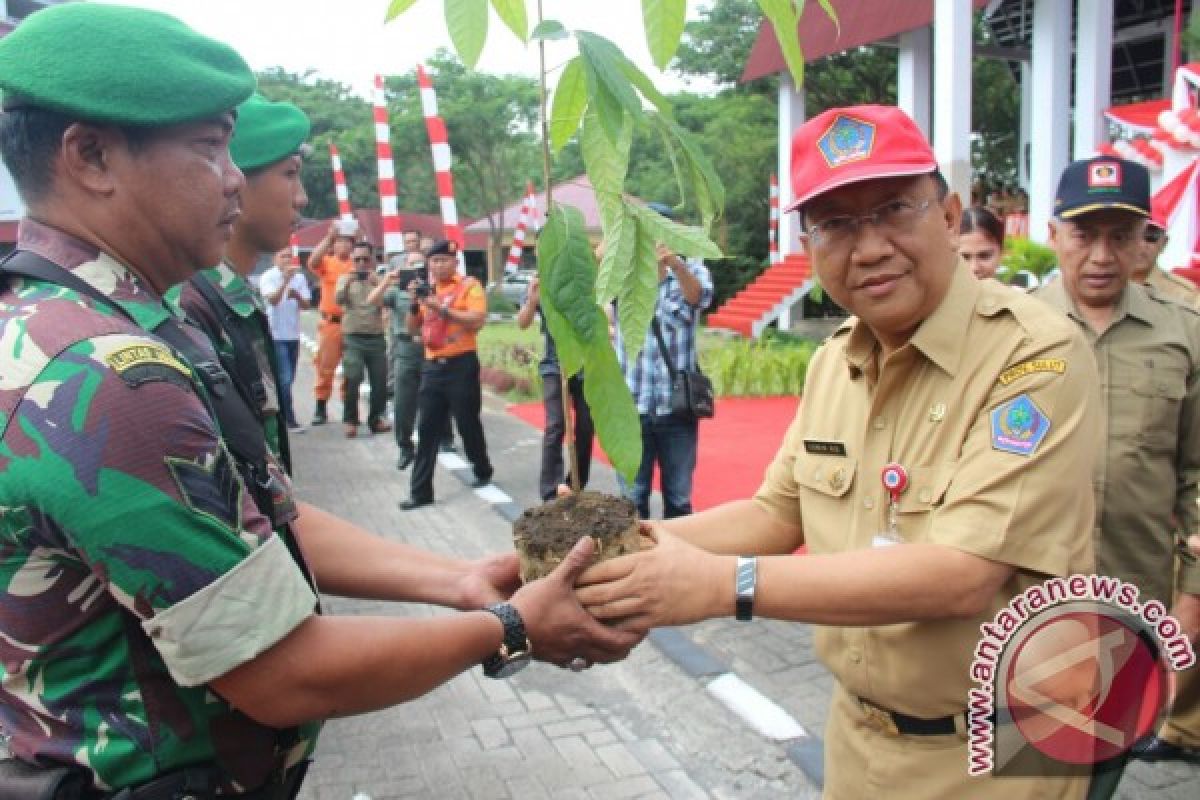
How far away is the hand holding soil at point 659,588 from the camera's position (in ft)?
5.43

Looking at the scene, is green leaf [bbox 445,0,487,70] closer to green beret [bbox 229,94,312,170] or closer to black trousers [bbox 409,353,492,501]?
green beret [bbox 229,94,312,170]

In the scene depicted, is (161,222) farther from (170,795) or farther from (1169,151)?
(1169,151)

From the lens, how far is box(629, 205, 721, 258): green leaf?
1816 mm

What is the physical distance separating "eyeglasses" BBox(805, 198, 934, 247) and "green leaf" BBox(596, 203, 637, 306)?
1.22ft

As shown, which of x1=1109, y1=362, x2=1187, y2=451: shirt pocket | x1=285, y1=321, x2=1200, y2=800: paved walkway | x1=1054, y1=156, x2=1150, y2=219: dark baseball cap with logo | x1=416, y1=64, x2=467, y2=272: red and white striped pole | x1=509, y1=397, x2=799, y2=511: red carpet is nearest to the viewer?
x1=1109, y1=362, x2=1187, y2=451: shirt pocket

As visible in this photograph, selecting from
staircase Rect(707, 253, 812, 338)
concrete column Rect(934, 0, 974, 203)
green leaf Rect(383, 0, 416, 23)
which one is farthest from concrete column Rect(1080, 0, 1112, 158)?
green leaf Rect(383, 0, 416, 23)

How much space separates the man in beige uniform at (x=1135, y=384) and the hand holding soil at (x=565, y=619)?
1766 mm

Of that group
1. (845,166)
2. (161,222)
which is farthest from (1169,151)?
(161,222)

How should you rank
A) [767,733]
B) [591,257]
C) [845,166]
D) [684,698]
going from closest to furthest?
1. [845,166]
2. [591,257]
3. [767,733]
4. [684,698]

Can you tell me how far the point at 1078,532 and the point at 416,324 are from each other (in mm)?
6203

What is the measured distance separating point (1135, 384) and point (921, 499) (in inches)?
57.6

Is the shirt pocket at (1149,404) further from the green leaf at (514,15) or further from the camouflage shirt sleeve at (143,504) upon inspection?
the camouflage shirt sleeve at (143,504)

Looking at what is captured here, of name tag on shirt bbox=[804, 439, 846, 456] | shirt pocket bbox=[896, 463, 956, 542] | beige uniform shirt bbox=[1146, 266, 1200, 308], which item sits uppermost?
beige uniform shirt bbox=[1146, 266, 1200, 308]

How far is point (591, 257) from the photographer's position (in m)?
1.85
